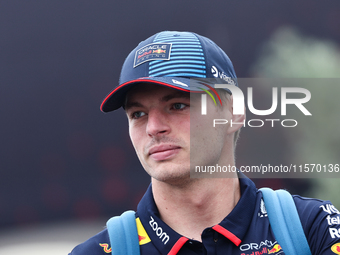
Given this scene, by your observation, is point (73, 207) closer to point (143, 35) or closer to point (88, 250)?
point (143, 35)

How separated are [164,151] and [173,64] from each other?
0.49 m

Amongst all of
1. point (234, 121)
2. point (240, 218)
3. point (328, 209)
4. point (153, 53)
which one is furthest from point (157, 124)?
point (328, 209)

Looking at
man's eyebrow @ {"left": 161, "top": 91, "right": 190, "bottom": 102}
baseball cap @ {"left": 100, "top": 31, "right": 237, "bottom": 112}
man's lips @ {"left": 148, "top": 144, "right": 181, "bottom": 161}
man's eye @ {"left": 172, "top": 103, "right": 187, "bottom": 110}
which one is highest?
baseball cap @ {"left": 100, "top": 31, "right": 237, "bottom": 112}

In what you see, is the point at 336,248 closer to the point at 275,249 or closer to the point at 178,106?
the point at 275,249

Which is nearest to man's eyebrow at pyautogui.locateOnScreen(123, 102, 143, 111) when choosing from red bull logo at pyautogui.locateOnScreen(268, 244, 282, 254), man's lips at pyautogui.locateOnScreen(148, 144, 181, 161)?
man's lips at pyautogui.locateOnScreen(148, 144, 181, 161)

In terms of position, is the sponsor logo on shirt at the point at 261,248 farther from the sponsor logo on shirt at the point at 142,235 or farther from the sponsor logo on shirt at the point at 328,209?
the sponsor logo on shirt at the point at 142,235

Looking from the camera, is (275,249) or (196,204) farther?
(196,204)

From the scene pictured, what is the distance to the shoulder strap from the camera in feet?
6.95

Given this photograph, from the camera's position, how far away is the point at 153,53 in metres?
2.29

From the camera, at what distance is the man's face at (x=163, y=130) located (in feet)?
6.95

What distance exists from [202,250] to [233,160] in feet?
1.98

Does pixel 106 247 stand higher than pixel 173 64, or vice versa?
pixel 173 64

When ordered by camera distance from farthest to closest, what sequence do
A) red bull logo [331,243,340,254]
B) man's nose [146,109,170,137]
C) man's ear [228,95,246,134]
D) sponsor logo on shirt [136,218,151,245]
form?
man's ear [228,95,246,134], sponsor logo on shirt [136,218,151,245], man's nose [146,109,170,137], red bull logo [331,243,340,254]

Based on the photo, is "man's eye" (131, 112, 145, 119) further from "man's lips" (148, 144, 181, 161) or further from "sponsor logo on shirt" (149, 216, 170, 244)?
"sponsor logo on shirt" (149, 216, 170, 244)
